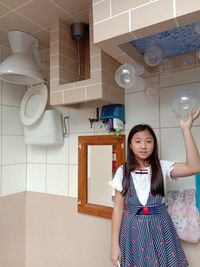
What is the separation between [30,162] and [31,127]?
1.24ft

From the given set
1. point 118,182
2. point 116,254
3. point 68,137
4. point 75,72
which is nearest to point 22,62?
point 75,72

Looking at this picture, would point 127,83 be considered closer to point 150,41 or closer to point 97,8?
point 150,41

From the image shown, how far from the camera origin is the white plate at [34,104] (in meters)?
1.56

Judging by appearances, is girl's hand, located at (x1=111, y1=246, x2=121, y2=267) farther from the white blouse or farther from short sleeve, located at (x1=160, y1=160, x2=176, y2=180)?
short sleeve, located at (x1=160, y1=160, x2=176, y2=180)

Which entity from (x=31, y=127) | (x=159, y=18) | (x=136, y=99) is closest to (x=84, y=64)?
(x=136, y=99)

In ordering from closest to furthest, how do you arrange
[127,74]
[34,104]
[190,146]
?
1. [190,146]
2. [127,74]
3. [34,104]

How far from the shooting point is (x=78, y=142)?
5.11 ft

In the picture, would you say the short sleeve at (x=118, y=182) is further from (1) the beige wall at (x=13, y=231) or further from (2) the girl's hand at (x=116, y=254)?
(1) the beige wall at (x=13, y=231)

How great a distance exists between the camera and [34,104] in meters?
1.63

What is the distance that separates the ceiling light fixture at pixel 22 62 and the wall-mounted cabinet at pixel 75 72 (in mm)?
155

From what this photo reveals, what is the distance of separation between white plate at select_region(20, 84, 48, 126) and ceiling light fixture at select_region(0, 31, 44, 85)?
0.08 meters

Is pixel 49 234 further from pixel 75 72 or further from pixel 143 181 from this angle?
pixel 75 72

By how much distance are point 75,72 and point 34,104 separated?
0.41 meters

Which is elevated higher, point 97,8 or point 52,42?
point 52,42
